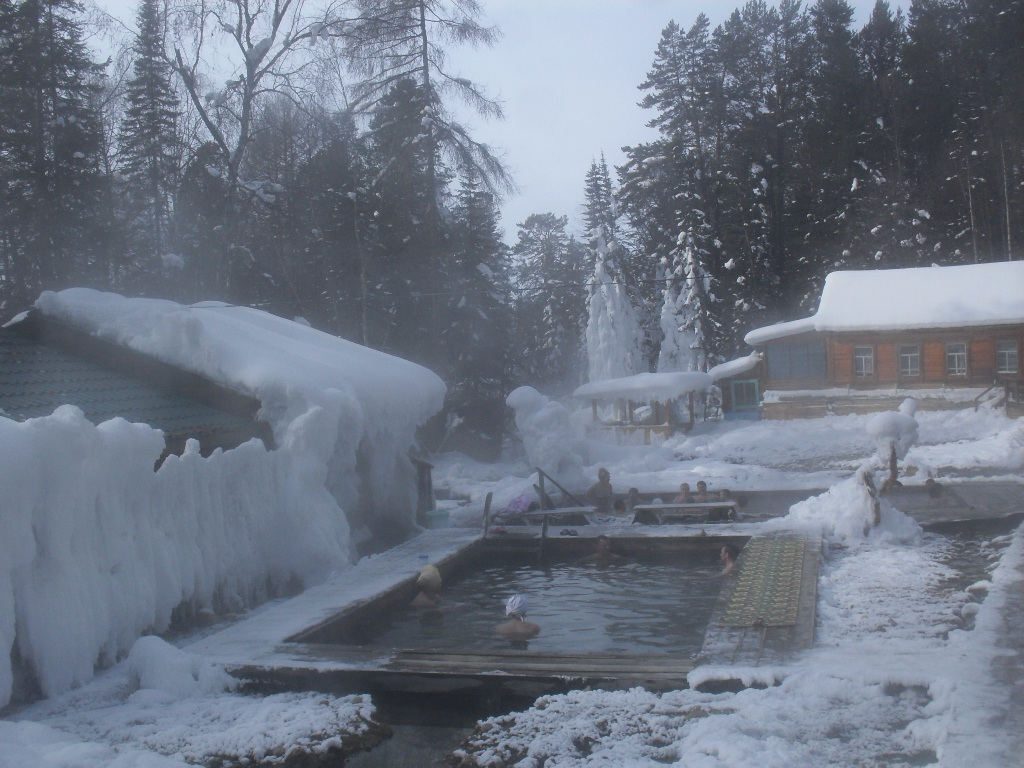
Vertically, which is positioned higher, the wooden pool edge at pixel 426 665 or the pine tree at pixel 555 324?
the pine tree at pixel 555 324

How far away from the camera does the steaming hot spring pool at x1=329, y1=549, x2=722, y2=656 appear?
985 cm

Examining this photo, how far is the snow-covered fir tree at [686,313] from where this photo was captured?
3950 centimetres

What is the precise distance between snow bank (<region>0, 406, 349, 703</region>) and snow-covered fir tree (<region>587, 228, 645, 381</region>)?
32.8 m

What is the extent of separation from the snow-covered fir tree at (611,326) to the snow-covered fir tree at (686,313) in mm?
2392

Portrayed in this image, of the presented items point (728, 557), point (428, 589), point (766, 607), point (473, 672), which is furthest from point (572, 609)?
point (473, 672)

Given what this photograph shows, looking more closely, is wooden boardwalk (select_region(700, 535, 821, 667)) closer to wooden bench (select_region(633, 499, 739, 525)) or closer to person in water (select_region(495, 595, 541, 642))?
person in water (select_region(495, 595, 541, 642))

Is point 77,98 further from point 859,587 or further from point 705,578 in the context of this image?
point 859,587

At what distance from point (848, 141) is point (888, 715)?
40281 millimetres

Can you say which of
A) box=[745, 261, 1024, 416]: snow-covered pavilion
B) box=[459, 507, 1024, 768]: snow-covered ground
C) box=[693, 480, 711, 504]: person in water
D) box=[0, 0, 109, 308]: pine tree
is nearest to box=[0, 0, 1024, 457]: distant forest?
box=[0, 0, 109, 308]: pine tree

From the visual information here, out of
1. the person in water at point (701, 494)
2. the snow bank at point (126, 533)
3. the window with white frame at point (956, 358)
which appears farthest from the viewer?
the window with white frame at point (956, 358)

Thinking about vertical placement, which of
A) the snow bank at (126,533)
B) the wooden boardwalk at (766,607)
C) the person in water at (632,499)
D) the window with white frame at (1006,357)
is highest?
the window with white frame at (1006,357)

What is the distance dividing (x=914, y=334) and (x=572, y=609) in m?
24.8

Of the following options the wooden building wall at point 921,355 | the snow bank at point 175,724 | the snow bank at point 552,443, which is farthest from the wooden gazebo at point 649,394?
the snow bank at point 175,724

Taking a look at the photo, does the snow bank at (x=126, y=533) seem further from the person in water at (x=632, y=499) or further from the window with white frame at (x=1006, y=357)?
the window with white frame at (x=1006, y=357)
